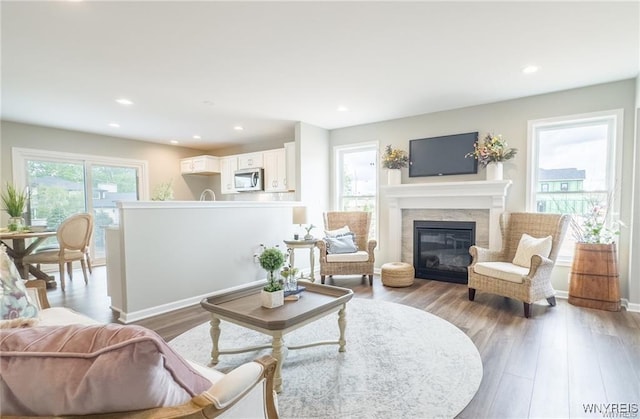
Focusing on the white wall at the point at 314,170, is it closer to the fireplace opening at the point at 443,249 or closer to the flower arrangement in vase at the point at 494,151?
the fireplace opening at the point at 443,249

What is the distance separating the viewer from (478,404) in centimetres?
188

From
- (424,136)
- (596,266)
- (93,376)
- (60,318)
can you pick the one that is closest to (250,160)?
(424,136)

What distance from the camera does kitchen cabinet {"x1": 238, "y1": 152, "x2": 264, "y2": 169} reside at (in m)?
6.16

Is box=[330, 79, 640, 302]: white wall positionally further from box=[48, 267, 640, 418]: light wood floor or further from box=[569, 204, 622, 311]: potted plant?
box=[48, 267, 640, 418]: light wood floor

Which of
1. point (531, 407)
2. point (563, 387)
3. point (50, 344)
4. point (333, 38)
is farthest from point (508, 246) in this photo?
point (50, 344)

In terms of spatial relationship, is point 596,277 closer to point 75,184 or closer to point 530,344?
point 530,344

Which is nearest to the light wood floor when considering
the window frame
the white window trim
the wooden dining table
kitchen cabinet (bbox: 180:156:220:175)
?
the wooden dining table

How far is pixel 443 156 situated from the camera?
15.3 feet

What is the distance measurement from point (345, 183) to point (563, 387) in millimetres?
4227

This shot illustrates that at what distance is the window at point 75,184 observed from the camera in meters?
5.30

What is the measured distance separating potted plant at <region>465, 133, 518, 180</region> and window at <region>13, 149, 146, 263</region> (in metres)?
6.38

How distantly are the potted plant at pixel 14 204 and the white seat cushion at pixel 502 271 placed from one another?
240 inches

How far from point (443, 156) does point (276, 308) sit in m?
3.55

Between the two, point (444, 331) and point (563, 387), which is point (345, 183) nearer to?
point (444, 331)
